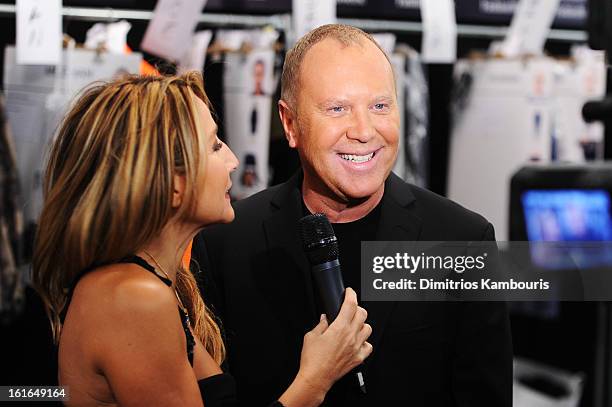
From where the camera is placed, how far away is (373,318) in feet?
4.92

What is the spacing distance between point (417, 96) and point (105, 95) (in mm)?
2187

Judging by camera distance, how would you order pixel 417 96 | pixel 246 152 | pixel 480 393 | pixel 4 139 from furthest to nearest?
pixel 417 96
pixel 246 152
pixel 4 139
pixel 480 393

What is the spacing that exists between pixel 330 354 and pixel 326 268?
0.40ft

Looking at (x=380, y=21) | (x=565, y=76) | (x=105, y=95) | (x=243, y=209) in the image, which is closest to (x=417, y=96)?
(x=380, y=21)

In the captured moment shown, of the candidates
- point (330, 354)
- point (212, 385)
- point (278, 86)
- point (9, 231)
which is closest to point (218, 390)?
point (212, 385)

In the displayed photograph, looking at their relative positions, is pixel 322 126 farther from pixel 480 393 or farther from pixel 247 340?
pixel 480 393

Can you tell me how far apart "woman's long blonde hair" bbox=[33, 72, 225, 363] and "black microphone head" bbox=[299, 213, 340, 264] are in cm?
19

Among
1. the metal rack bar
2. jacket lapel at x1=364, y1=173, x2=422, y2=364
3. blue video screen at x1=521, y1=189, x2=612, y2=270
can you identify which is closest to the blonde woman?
jacket lapel at x1=364, y1=173, x2=422, y2=364

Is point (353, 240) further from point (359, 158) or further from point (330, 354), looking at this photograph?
point (330, 354)

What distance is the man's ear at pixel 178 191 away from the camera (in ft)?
4.18

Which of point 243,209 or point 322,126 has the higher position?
point 322,126

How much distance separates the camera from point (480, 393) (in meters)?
1.47

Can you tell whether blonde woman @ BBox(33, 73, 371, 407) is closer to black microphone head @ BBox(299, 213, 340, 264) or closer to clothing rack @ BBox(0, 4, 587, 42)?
black microphone head @ BBox(299, 213, 340, 264)

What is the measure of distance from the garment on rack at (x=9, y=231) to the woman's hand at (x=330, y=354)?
1667mm
